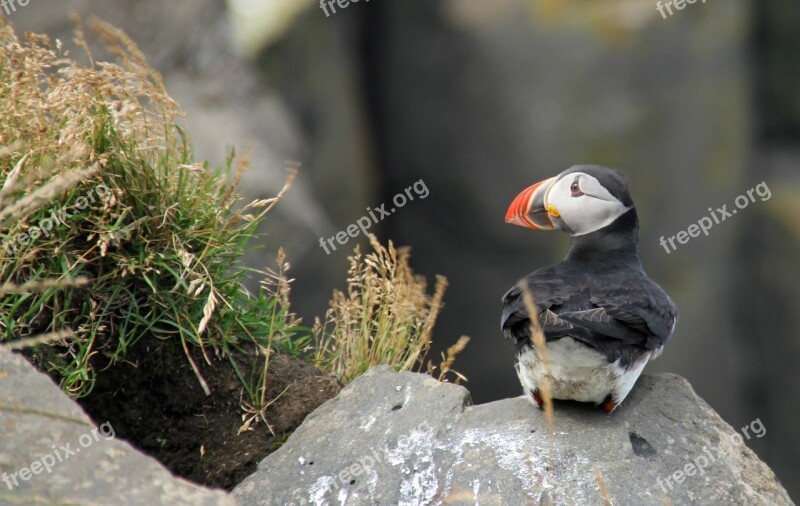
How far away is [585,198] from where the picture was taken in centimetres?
399

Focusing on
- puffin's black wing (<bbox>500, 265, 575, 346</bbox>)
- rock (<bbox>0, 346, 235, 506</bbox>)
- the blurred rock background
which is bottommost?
the blurred rock background

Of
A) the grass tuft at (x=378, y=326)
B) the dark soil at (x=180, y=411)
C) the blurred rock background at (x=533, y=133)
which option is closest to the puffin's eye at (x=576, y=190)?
the grass tuft at (x=378, y=326)

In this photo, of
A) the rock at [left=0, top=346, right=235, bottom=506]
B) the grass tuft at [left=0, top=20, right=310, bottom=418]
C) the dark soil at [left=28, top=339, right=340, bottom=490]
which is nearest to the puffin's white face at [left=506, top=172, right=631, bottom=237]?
the grass tuft at [left=0, top=20, right=310, bottom=418]

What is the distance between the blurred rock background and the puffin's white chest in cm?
536

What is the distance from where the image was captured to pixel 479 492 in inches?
130

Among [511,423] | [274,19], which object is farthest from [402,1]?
[511,423]

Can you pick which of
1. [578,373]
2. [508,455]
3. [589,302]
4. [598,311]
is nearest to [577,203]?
[589,302]

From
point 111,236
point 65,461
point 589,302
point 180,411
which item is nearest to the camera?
point 65,461

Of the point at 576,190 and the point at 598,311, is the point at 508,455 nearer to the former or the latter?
the point at 598,311

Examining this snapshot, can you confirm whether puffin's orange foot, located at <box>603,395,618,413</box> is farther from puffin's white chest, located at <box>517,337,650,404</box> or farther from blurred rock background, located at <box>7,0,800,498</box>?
blurred rock background, located at <box>7,0,800,498</box>

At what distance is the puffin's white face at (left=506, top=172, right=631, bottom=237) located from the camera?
398 centimetres

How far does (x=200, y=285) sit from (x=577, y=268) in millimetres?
1480

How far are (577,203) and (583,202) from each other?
2 centimetres

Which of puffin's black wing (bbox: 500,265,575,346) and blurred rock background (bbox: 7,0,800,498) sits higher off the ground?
puffin's black wing (bbox: 500,265,575,346)
